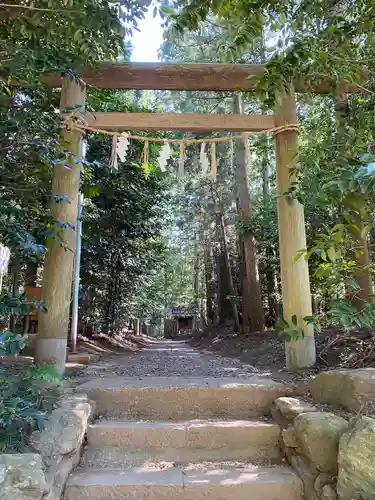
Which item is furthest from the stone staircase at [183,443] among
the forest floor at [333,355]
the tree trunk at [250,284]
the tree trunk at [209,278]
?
the tree trunk at [209,278]

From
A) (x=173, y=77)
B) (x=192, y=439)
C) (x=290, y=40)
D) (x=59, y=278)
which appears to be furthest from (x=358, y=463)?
(x=173, y=77)

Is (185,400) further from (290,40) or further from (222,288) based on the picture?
(222,288)

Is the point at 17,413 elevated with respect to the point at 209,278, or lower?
lower

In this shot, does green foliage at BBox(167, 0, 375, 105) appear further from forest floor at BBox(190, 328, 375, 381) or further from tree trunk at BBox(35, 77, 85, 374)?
forest floor at BBox(190, 328, 375, 381)

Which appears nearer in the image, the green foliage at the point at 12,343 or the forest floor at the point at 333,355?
the green foliage at the point at 12,343

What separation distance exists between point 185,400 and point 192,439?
0.41 m

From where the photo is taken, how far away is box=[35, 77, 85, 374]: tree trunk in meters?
3.59

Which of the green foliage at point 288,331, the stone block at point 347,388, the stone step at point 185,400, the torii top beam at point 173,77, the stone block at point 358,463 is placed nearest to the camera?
the stone block at point 358,463

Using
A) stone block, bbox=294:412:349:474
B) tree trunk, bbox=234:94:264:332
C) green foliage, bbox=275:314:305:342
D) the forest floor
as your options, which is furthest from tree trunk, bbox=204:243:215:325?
stone block, bbox=294:412:349:474

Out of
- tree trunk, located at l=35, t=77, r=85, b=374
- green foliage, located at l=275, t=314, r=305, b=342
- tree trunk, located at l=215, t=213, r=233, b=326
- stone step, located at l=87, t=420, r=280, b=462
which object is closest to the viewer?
stone step, located at l=87, t=420, r=280, b=462

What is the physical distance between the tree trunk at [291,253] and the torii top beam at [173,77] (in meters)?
0.55

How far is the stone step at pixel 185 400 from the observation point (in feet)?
9.39

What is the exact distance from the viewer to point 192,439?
2.53 meters

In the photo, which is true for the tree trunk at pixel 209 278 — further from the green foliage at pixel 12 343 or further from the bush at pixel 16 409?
the green foliage at pixel 12 343
